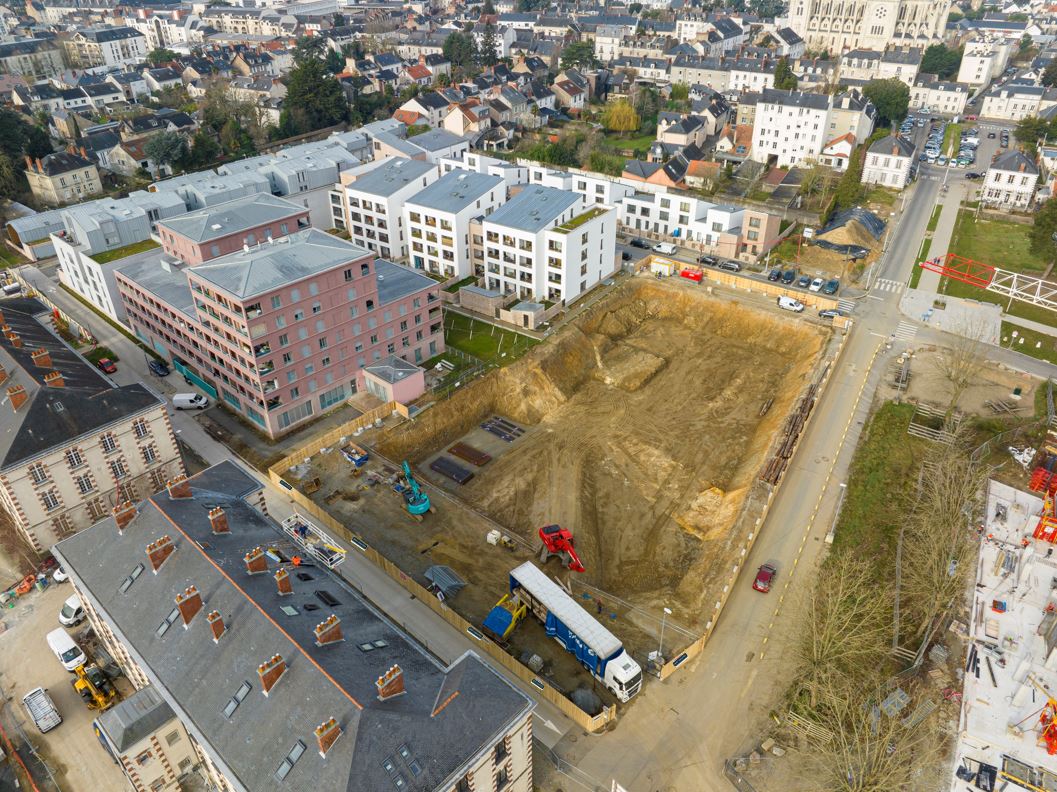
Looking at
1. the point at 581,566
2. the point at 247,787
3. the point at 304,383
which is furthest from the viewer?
the point at 304,383

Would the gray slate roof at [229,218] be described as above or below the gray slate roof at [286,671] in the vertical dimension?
above

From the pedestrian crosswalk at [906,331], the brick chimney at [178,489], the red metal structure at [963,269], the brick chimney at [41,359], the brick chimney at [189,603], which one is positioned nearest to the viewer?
the brick chimney at [189,603]

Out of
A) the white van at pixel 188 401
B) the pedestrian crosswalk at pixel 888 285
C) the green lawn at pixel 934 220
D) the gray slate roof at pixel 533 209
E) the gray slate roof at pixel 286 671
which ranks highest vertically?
the gray slate roof at pixel 533 209

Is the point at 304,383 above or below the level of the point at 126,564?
below

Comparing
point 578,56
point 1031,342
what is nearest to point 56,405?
point 1031,342

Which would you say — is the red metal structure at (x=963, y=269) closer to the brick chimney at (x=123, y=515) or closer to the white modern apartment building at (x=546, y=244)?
the white modern apartment building at (x=546, y=244)

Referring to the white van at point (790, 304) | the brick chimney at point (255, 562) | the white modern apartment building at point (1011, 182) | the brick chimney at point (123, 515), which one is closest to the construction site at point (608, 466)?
the white van at point (790, 304)

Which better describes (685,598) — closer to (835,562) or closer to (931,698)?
(835,562)

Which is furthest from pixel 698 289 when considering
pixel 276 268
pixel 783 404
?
pixel 276 268
